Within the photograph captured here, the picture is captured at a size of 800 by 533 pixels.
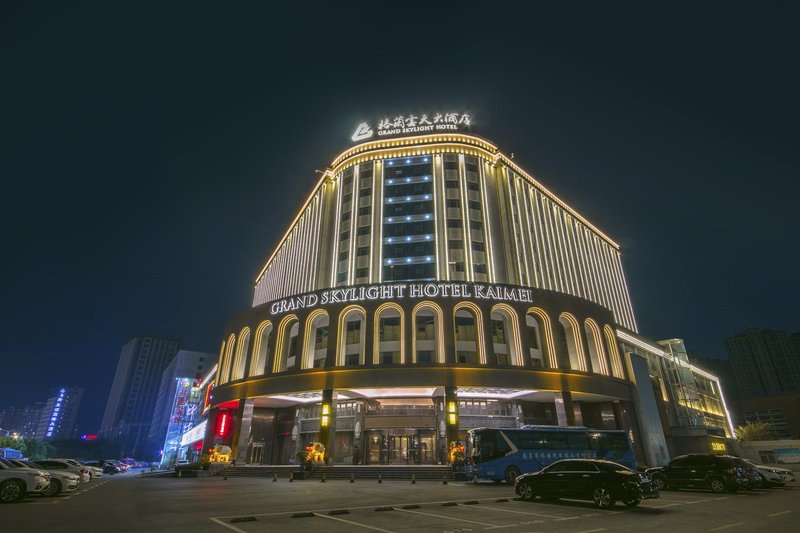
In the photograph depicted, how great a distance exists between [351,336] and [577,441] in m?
24.8

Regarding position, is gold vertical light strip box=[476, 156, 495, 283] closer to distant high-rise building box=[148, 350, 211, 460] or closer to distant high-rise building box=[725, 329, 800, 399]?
distant high-rise building box=[148, 350, 211, 460]

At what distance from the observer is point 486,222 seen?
57.1m

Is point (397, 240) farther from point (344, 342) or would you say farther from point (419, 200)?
point (344, 342)

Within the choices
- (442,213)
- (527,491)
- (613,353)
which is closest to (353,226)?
(442,213)

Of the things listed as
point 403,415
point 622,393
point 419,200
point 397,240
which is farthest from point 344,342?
point 622,393

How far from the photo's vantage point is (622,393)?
43.0m

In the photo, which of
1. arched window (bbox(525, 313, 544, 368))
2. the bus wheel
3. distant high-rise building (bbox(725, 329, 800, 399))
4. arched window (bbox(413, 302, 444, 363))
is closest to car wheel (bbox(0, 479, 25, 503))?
the bus wheel

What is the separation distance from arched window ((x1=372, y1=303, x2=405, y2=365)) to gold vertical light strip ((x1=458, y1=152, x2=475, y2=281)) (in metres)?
13.5

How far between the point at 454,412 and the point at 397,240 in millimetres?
26901

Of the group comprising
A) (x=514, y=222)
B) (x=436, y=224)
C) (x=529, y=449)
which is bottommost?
(x=529, y=449)

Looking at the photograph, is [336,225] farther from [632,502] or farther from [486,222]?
[632,502]

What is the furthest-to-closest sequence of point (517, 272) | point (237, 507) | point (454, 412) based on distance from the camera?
point (517, 272)
point (454, 412)
point (237, 507)

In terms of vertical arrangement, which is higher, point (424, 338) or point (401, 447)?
point (424, 338)

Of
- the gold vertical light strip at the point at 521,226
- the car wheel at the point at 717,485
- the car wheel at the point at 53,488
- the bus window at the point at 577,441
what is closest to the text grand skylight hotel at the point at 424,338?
the gold vertical light strip at the point at 521,226
